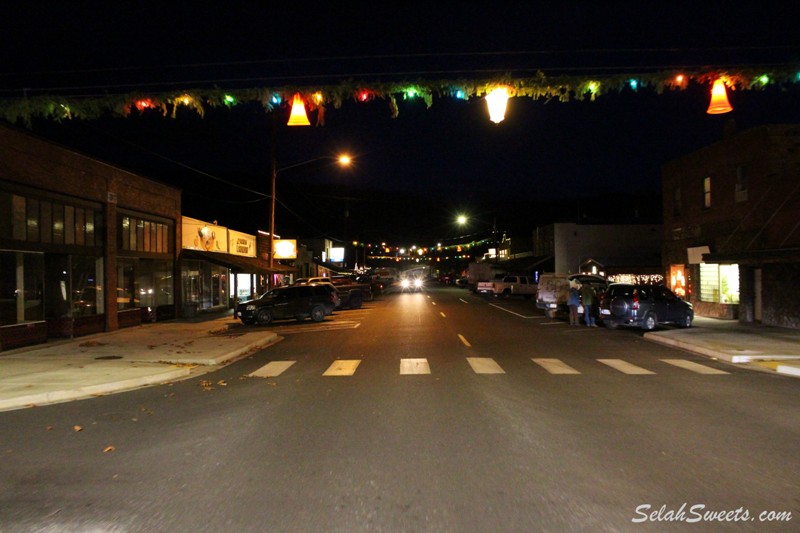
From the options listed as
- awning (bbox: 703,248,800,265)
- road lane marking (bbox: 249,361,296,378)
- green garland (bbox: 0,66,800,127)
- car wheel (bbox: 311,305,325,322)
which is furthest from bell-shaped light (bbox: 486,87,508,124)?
car wheel (bbox: 311,305,325,322)

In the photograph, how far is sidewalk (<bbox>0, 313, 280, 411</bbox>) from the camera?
11234 millimetres

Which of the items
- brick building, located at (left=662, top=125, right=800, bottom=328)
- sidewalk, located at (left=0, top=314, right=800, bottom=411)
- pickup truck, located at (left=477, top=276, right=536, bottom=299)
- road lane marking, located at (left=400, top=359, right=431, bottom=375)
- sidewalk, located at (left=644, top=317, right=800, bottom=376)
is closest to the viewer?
sidewalk, located at (left=0, top=314, right=800, bottom=411)

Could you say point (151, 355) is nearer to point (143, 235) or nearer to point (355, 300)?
point (143, 235)

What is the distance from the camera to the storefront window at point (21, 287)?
17.1m

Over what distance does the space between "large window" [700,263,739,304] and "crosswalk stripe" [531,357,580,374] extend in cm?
1471

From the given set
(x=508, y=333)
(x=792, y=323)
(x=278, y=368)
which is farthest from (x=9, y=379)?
(x=792, y=323)

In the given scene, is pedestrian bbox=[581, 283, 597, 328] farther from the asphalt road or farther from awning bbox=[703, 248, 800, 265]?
the asphalt road

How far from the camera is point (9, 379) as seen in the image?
39.9 feet

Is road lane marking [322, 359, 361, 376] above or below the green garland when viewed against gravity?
below

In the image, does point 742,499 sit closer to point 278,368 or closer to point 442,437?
point 442,437

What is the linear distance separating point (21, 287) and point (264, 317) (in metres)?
10.6

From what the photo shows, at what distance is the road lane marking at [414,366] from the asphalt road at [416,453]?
19 cm

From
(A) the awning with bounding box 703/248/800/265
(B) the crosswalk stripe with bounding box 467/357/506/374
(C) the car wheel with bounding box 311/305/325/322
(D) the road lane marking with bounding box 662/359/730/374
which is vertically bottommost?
(D) the road lane marking with bounding box 662/359/730/374

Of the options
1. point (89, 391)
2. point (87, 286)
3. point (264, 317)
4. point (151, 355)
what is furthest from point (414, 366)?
point (264, 317)
